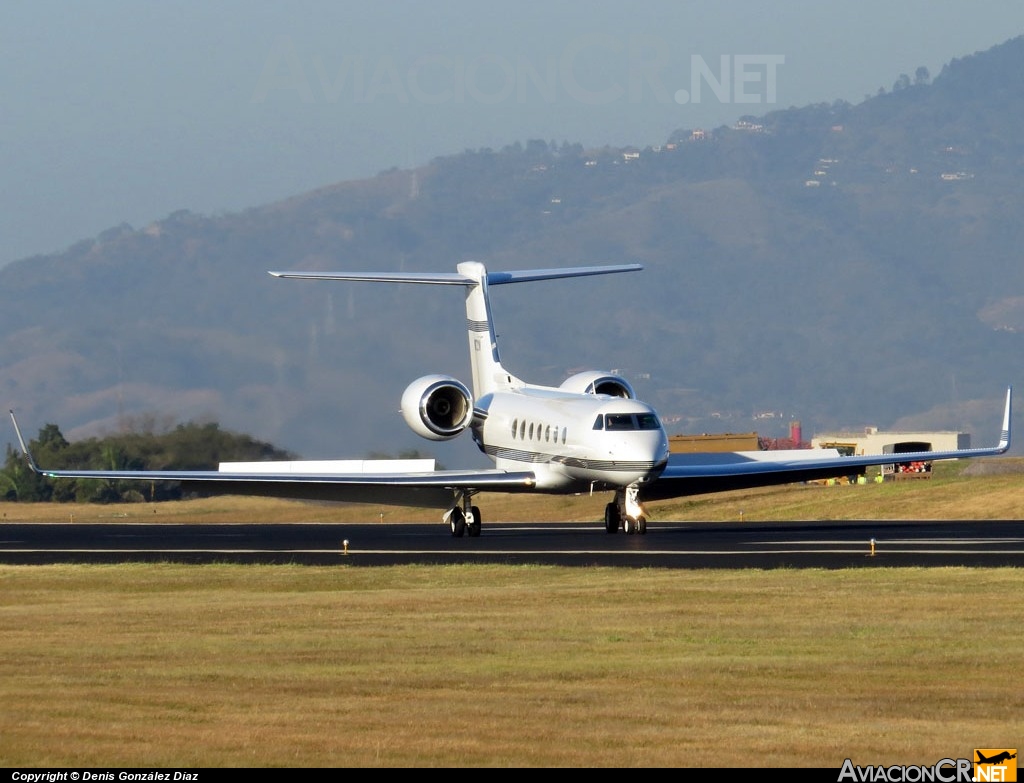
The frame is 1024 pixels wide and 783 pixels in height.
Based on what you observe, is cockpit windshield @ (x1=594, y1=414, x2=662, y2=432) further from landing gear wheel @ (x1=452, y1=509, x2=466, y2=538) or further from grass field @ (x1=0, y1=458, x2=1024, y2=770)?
grass field @ (x1=0, y1=458, x2=1024, y2=770)

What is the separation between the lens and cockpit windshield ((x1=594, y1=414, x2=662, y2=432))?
3781 cm

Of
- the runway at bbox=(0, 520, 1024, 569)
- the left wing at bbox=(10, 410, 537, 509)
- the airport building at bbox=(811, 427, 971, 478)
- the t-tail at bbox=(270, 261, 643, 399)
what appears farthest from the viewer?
the airport building at bbox=(811, 427, 971, 478)

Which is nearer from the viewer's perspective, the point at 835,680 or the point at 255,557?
the point at 835,680

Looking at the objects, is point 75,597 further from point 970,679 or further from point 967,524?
point 967,524

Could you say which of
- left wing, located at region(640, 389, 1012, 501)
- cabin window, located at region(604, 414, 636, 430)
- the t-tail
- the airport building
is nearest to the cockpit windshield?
cabin window, located at region(604, 414, 636, 430)

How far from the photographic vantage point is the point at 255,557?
3269 centimetres

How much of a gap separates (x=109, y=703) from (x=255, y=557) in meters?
19.1

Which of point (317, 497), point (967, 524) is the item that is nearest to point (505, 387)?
point (317, 497)

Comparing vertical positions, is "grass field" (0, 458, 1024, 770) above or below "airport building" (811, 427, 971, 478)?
above

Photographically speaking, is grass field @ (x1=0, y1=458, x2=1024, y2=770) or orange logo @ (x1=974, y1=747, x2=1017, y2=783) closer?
orange logo @ (x1=974, y1=747, x2=1017, y2=783)

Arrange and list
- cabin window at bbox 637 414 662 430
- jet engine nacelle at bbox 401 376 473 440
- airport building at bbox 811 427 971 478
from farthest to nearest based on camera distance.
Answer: airport building at bbox 811 427 971 478, jet engine nacelle at bbox 401 376 473 440, cabin window at bbox 637 414 662 430

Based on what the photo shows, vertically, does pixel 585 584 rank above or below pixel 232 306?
below

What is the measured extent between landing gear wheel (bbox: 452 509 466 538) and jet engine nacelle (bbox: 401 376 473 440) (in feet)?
12.6

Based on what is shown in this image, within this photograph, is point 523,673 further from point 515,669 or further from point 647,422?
point 647,422
